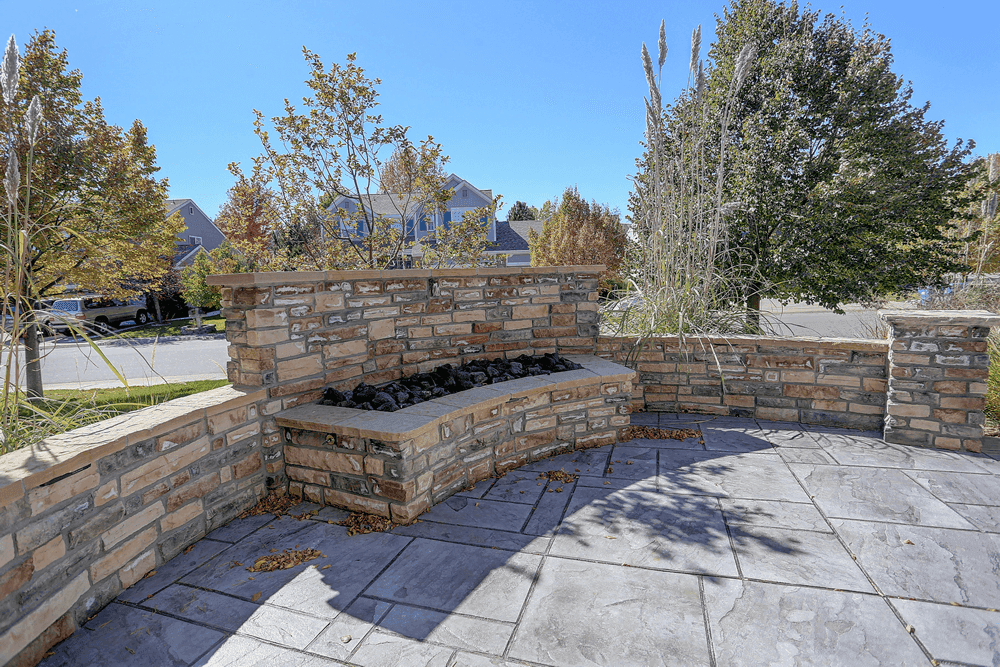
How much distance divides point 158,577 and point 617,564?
1.95 metres

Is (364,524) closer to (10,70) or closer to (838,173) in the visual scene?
(10,70)

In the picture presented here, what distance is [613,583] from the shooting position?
1969 millimetres

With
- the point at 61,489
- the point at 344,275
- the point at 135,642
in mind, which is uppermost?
the point at 344,275

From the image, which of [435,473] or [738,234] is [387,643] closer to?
[435,473]

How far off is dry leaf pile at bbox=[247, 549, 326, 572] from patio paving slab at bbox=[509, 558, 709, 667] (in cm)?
103

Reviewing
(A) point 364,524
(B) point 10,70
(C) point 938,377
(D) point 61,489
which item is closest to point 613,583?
(A) point 364,524

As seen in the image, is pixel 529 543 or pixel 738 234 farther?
pixel 738 234

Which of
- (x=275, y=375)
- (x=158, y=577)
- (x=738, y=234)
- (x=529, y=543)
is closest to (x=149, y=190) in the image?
(x=275, y=375)

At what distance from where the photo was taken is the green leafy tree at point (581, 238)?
14.9 metres

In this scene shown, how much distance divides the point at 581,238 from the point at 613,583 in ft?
44.4

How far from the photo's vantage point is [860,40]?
24.5 feet

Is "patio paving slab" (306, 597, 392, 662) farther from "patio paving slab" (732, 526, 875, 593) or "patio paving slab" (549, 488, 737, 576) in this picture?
"patio paving slab" (732, 526, 875, 593)

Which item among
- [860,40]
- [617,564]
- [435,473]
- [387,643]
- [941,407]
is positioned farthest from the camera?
[860,40]

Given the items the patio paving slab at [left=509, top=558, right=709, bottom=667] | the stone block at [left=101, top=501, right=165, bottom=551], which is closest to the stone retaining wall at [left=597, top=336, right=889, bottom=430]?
the patio paving slab at [left=509, top=558, right=709, bottom=667]
